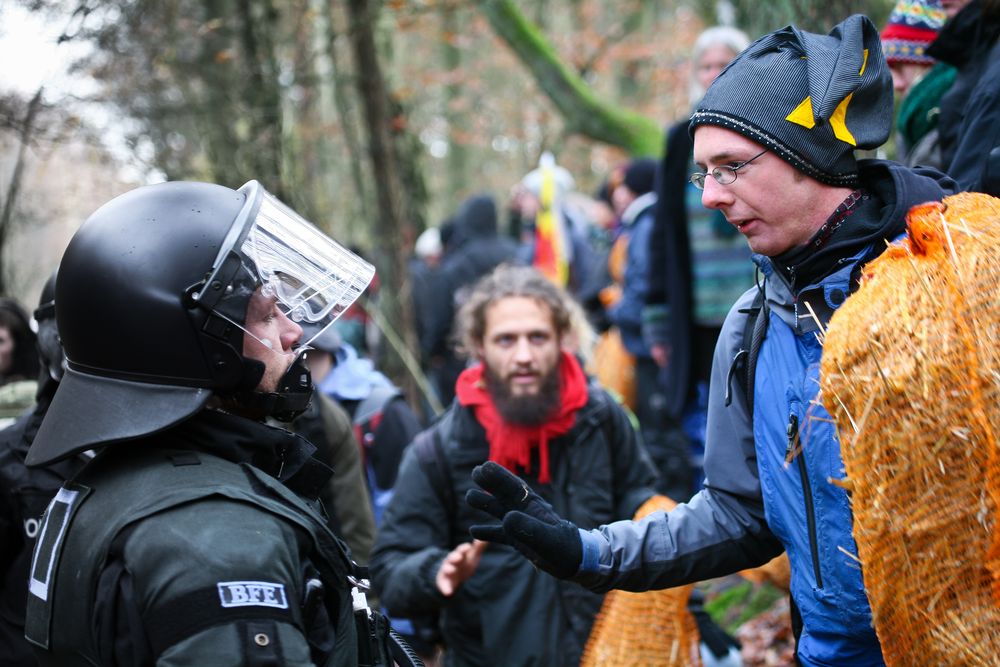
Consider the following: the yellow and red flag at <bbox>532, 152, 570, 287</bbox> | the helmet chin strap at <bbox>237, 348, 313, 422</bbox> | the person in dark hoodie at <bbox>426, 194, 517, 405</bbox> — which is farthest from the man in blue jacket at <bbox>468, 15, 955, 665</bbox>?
the yellow and red flag at <bbox>532, 152, 570, 287</bbox>

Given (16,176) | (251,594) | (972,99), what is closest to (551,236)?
(16,176)

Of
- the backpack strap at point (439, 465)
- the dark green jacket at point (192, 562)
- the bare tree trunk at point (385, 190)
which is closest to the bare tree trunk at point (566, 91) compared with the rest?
the bare tree trunk at point (385, 190)

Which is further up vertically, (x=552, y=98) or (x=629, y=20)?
(x=629, y=20)

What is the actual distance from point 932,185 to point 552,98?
723 centimetres

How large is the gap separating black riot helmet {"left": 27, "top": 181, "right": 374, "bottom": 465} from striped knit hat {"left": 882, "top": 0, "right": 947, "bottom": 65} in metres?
2.87

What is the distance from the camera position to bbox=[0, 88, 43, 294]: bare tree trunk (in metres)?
5.75

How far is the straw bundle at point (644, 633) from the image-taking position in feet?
11.6

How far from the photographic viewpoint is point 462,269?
340 inches

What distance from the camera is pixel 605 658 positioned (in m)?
3.53

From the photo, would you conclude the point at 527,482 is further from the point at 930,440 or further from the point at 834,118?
the point at 930,440

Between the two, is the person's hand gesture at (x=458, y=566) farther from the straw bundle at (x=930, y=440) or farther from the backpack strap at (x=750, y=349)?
the straw bundle at (x=930, y=440)

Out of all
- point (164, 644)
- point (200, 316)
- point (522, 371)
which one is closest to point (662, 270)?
point (522, 371)

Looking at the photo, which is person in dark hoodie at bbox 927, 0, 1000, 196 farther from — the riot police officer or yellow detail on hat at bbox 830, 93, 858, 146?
the riot police officer

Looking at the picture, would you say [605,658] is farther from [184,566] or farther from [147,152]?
[147,152]
